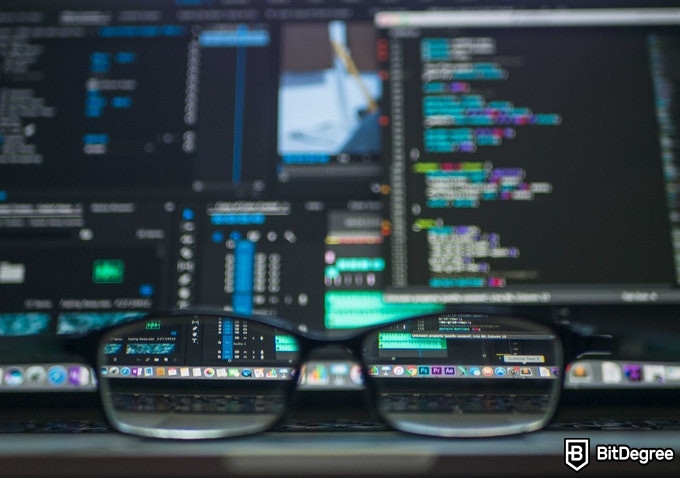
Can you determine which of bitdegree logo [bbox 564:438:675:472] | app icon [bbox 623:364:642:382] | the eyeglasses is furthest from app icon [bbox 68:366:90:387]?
app icon [bbox 623:364:642:382]

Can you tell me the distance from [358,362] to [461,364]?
10cm

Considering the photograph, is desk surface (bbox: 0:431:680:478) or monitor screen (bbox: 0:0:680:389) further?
monitor screen (bbox: 0:0:680:389)

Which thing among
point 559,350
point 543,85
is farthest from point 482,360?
point 543,85

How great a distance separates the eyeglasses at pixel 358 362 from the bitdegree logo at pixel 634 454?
98 mm

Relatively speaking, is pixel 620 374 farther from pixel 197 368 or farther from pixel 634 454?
pixel 197 368

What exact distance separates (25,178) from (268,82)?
341 millimetres

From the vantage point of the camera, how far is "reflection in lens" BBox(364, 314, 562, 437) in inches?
18.2

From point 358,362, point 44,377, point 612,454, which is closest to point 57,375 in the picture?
point 44,377

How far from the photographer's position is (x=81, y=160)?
2.16 ft

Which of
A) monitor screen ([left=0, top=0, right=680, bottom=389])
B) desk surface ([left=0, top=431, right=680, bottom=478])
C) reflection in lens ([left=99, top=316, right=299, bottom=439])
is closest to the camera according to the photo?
desk surface ([left=0, top=431, right=680, bottom=478])

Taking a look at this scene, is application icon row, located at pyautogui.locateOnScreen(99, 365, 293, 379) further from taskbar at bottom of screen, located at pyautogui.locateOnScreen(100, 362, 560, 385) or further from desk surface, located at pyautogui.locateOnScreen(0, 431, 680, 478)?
desk surface, located at pyautogui.locateOnScreen(0, 431, 680, 478)

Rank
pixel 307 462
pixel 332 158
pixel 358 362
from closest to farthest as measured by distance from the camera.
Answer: pixel 307 462 < pixel 358 362 < pixel 332 158

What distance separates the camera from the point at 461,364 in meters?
0.47

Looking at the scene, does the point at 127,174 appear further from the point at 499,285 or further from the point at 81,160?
the point at 499,285
